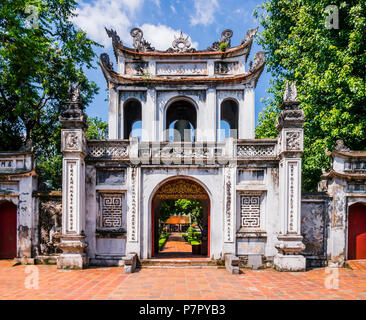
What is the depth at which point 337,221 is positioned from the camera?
28.7 feet

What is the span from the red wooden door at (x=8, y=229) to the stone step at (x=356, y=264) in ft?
37.3

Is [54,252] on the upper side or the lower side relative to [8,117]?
lower

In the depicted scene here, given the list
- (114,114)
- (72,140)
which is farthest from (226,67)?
(72,140)

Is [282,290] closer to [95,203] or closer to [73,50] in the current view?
[95,203]

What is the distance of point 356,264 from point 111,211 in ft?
27.0

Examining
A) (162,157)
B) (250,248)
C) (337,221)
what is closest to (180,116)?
(162,157)

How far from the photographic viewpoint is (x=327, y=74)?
1001 cm

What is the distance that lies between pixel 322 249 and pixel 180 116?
8.62 m

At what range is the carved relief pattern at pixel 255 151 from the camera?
29.3ft

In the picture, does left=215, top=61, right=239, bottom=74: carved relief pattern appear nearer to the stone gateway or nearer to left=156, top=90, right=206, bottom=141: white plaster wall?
left=156, top=90, right=206, bottom=141: white plaster wall

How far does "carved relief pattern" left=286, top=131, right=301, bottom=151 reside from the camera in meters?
8.35

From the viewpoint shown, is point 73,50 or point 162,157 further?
point 73,50

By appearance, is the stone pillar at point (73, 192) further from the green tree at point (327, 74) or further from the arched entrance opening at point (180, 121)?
the green tree at point (327, 74)

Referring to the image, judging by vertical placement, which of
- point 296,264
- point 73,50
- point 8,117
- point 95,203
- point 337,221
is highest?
point 73,50
